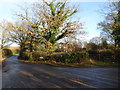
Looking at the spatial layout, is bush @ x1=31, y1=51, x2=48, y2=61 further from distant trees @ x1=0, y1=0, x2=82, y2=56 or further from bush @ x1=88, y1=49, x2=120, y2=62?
bush @ x1=88, y1=49, x2=120, y2=62

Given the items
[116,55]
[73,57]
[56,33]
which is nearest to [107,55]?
[116,55]

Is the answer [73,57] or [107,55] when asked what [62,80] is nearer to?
[73,57]

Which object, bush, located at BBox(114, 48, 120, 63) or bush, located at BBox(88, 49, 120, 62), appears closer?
bush, located at BBox(114, 48, 120, 63)

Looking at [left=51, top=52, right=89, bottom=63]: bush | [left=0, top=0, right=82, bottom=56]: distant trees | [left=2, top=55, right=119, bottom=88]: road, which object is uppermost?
[left=0, top=0, right=82, bottom=56]: distant trees

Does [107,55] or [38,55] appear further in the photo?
[38,55]

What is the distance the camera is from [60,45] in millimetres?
17562

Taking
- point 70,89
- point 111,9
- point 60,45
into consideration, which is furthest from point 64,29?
point 70,89

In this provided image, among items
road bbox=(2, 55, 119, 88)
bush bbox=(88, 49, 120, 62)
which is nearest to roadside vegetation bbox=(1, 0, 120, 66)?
bush bbox=(88, 49, 120, 62)

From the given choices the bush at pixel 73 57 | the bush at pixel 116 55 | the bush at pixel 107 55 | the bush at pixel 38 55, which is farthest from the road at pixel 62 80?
the bush at pixel 38 55

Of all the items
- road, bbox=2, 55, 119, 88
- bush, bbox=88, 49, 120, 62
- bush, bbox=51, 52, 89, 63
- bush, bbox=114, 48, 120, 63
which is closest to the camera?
road, bbox=2, 55, 119, 88

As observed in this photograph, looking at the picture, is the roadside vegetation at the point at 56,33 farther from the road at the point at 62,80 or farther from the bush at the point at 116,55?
the road at the point at 62,80

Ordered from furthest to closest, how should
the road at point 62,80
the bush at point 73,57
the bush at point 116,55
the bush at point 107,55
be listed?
the bush at point 107,55 < the bush at point 116,55 < the bush at point 73,57 < the road at point 62,80

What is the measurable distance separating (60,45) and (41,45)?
11.3 feet

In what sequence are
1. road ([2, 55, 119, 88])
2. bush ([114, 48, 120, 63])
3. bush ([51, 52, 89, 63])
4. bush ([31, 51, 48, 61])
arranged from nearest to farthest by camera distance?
road ([2, 55, 119, 88])
bush ([51, 52, 89, 63])
bush ([114, 48, 120, 63])
bush ([31, 51, 48, 61])
